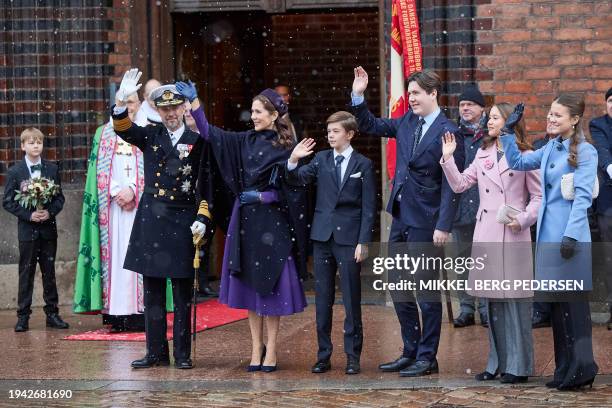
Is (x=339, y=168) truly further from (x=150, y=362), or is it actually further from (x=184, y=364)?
(x=150, y=362)

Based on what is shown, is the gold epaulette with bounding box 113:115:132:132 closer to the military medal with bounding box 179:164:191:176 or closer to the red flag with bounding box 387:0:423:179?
the military medal with bounding box 179:164:191:176

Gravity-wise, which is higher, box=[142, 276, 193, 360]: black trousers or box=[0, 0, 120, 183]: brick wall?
box=[0, 0, 120, 183]: brick wall

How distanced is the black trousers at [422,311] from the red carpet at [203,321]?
7.46 feet

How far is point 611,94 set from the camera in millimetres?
10211

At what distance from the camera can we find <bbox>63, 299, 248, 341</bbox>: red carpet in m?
10.4

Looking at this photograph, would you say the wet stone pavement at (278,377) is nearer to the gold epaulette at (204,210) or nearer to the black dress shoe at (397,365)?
the black dress shoe at (397,365)

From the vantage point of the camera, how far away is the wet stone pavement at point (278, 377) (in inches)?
304

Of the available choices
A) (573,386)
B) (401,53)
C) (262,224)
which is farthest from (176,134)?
(573,386)

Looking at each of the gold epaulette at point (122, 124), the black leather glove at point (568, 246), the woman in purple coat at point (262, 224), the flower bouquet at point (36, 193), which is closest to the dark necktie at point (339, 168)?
the woman in purple coat at point (262, 224)

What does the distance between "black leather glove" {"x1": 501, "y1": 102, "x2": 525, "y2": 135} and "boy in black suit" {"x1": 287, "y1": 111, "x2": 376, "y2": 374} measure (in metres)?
1.03

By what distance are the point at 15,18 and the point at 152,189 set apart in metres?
4.05

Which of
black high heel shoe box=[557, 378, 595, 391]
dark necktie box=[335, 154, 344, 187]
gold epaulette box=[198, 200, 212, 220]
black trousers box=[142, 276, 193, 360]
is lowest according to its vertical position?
black high heel shoe box=[557, 378, 595, 391]

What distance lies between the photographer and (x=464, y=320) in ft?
34.9

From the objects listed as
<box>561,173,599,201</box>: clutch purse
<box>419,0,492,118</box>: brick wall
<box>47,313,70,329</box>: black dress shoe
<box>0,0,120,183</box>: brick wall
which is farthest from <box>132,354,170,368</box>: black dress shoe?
<box>0,0,120,183</box>: brick wall
